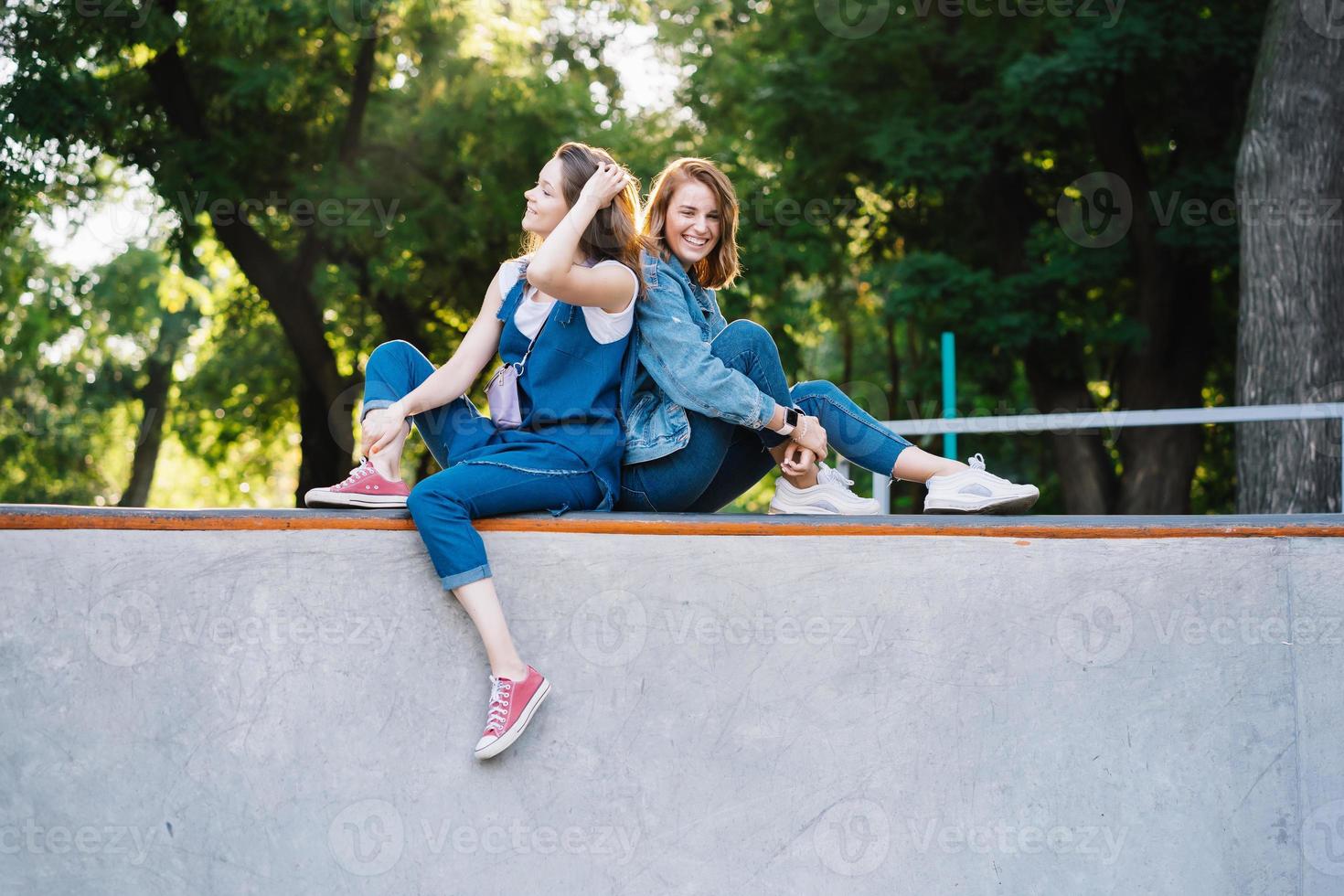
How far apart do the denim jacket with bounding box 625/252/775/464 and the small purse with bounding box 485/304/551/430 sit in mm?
293

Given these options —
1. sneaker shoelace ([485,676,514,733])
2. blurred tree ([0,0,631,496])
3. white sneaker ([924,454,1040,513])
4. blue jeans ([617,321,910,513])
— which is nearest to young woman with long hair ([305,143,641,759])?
blue jeans ([617,321,910,513])

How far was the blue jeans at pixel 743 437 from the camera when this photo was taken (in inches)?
130

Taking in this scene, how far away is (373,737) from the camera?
2916 mm

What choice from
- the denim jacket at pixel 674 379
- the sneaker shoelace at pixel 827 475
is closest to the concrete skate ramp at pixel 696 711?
the denim jacket at pixel 674 379

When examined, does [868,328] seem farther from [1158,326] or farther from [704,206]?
[704,206]

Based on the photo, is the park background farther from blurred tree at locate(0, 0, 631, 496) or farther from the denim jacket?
the denim jacket

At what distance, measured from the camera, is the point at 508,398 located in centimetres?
330

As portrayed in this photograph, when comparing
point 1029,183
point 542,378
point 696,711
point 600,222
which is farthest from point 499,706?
point 1029,183

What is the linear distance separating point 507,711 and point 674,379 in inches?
37.7

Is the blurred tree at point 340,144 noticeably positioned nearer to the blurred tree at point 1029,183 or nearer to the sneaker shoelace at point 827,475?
the blurred tree at point 1029,183

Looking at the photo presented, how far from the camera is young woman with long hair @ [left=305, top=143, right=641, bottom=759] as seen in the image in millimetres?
3051

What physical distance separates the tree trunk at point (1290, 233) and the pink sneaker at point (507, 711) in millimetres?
5808

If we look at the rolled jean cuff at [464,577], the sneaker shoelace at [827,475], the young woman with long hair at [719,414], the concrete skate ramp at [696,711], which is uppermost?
the young woman with long hair at [719,414]

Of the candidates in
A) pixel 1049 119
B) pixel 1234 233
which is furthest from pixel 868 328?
pixel 1234 233
